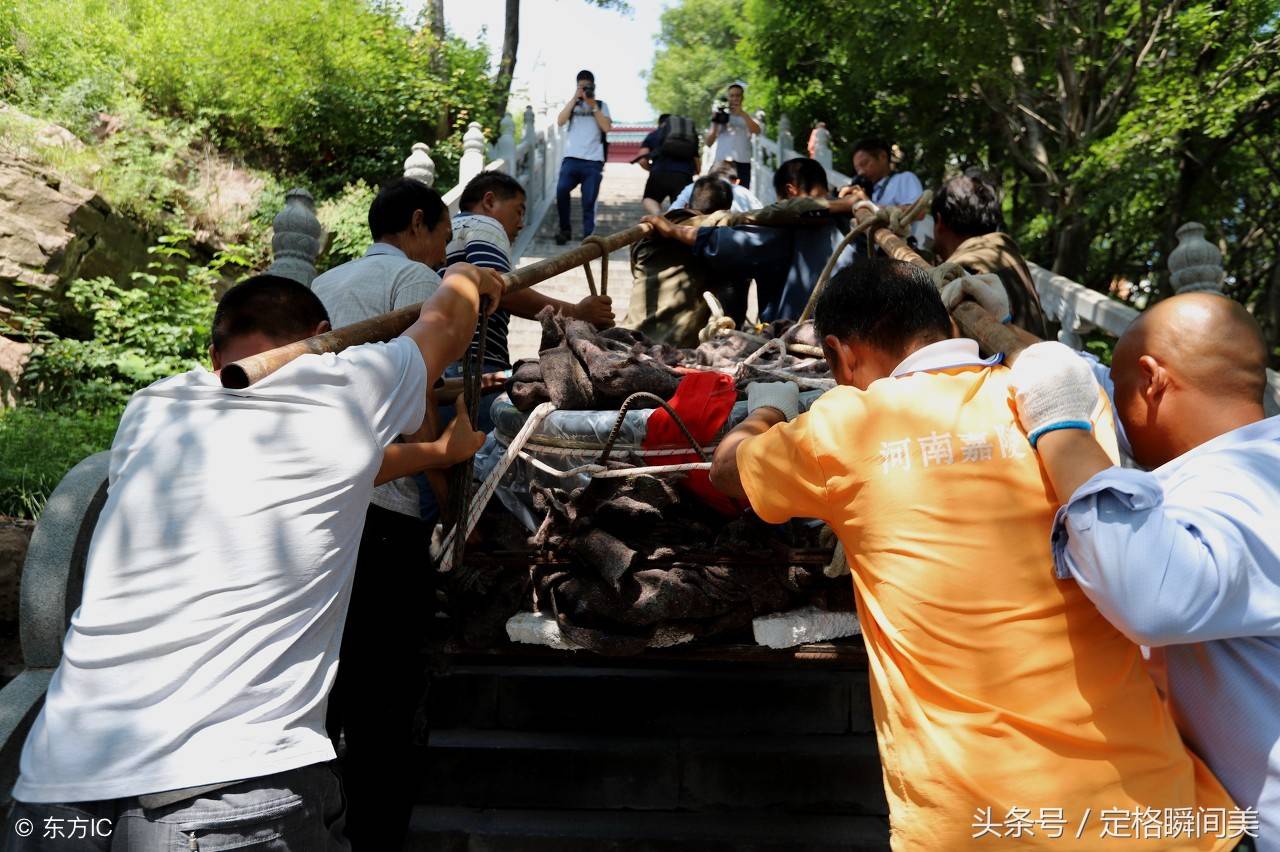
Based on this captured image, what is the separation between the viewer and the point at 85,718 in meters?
1.78

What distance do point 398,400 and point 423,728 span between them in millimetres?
1495

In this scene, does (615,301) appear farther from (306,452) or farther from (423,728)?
(306,452)

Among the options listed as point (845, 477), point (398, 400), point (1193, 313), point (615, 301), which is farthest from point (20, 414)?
point (1193, 313)

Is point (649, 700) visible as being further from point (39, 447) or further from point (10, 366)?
point (10, 366)

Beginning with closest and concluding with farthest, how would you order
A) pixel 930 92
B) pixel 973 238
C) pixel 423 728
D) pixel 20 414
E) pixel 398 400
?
pixel 398 400 → pixel 423 728 → pixel 973 238 → pixel 20 414 → pixel 930 92

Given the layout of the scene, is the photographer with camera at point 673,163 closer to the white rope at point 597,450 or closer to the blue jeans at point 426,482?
the blue jeans at point 426,482

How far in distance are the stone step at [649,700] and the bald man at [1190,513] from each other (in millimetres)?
1720

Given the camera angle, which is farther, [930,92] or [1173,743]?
[930,92]

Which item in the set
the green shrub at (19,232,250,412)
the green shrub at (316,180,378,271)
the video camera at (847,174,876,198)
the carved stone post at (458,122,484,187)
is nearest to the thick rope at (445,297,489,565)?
the video camera at (847,174,876,198)

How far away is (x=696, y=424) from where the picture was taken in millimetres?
2822

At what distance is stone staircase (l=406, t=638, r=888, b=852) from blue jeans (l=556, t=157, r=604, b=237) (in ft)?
27.6

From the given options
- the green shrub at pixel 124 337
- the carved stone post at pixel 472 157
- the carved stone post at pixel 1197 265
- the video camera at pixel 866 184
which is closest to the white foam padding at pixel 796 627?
the carved stone post at pixel 1197 265

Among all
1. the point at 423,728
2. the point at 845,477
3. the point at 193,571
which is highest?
the point at 845,477

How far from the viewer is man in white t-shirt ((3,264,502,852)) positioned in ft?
5.73
